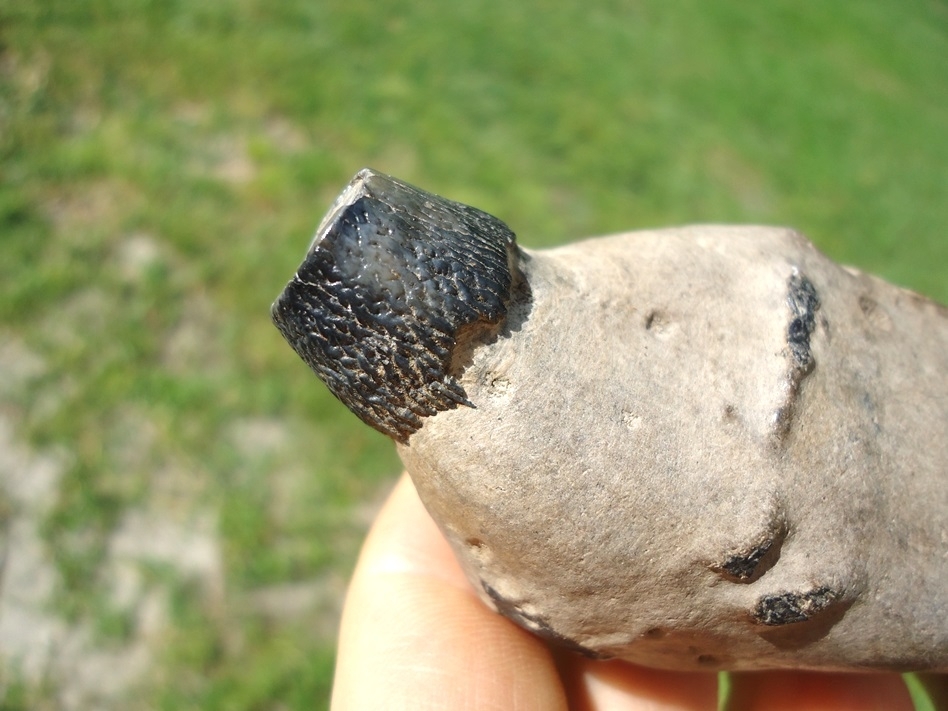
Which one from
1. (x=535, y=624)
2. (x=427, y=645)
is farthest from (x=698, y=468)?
(x=427, y=645)

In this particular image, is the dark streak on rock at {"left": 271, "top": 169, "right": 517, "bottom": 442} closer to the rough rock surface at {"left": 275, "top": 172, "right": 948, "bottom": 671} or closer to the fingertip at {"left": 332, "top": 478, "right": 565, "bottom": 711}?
the rough rock surface at {"left": 275, "top": 172, "right": 948, "bottom": 671}

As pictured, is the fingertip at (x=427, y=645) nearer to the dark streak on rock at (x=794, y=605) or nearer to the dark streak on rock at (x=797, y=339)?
the dark streak on rock at (x=794, y=605)

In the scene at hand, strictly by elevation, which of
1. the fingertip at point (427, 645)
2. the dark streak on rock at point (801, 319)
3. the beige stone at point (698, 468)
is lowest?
the fingertip at point (427, 645)

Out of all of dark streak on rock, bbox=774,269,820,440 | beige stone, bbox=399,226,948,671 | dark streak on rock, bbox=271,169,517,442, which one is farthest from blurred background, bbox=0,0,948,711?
dark streak on rock, bbox=774,269,820,440

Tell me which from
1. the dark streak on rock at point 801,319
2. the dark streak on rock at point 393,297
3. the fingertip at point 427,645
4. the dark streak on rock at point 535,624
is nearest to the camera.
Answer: the dark streak on rock at point 393,297

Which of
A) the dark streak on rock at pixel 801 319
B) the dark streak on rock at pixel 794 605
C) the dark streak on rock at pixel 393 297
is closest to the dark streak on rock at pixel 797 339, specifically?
the dark streak on rock at pixel 801 319

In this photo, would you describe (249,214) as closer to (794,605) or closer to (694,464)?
(694,464)
